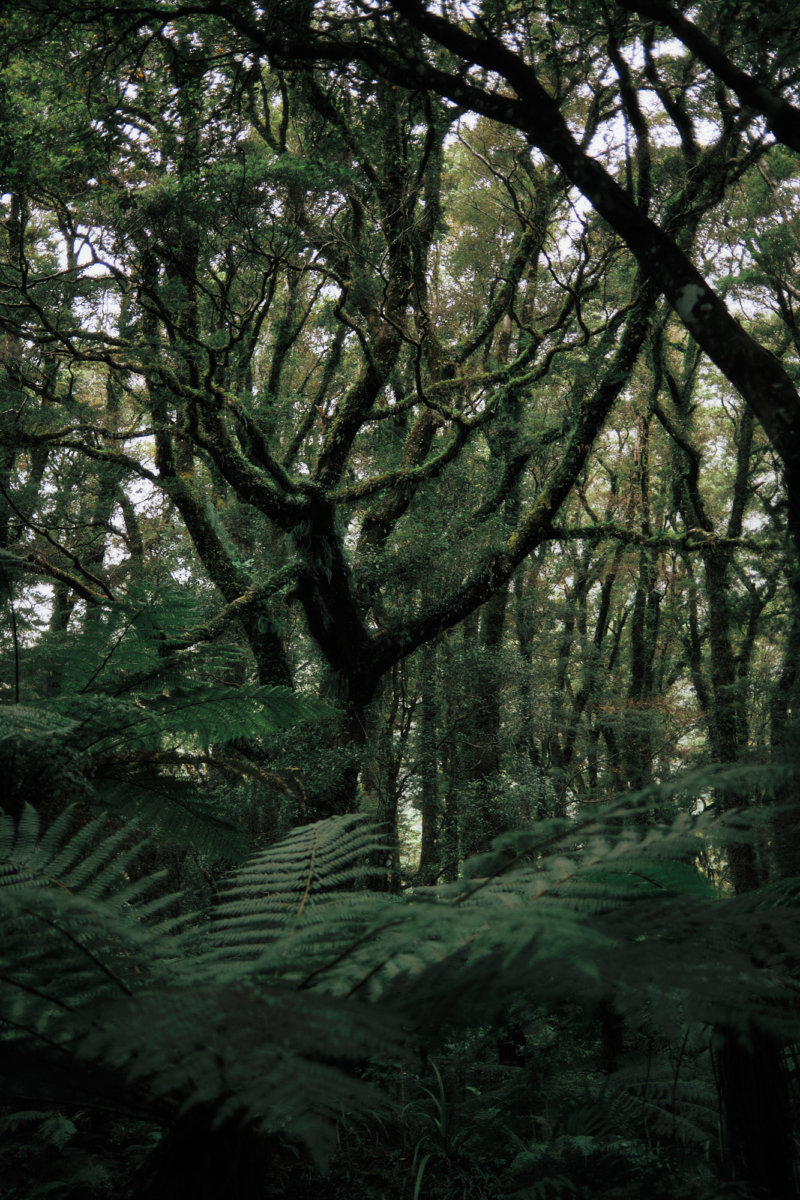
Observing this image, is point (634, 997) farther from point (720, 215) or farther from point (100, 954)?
point (720, 215)

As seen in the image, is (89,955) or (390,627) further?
(390,627)

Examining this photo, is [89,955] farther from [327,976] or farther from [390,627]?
[390,627]

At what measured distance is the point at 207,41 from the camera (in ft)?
18.1

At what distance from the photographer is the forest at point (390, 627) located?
1080 mm

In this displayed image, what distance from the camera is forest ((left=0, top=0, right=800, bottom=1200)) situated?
108 centimetres

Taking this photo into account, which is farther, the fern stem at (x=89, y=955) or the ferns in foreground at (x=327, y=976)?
the fern stem at (x=89, y=955)

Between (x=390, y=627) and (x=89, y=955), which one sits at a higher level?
(x=390, y=627)

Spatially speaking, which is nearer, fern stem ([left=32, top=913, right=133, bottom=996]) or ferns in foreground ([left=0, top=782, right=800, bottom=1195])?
ferns in foreground ([left=0, top=782, right=800, bottom=1195])

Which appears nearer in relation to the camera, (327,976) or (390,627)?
(327,976)

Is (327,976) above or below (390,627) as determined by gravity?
below

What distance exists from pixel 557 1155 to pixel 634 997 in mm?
2262

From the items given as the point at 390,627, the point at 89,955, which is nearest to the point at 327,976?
the point at 89,955

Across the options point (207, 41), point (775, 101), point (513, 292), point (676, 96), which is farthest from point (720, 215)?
point (775, 101)

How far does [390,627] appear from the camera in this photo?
876cm
